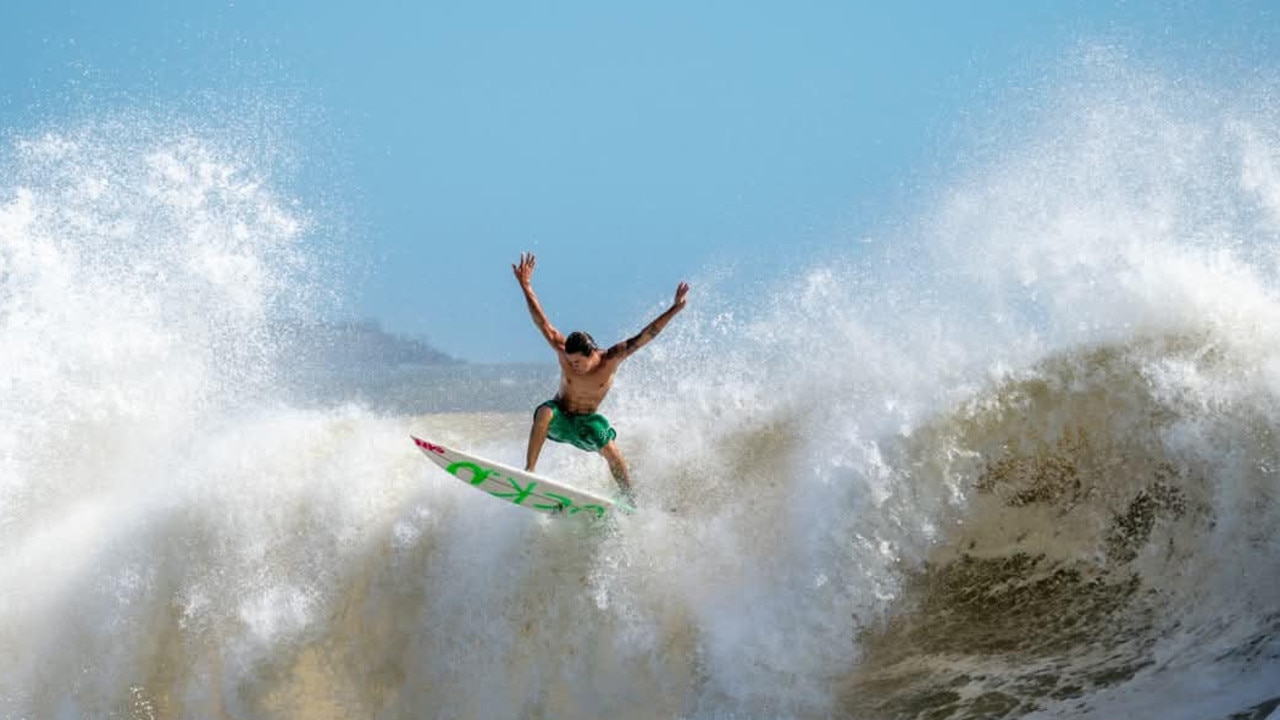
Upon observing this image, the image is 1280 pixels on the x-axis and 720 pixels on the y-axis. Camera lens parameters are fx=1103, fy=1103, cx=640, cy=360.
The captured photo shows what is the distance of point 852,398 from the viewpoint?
721 centimetres

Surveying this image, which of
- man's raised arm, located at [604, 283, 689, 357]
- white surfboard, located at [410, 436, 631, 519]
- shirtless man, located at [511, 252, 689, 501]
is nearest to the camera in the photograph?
man's raised arm, located at [604, 283, 689, 357]

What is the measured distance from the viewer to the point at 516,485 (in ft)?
21.2

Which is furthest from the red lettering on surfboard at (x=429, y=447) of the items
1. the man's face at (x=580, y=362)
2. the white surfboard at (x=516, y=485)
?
the man's face at (x=580, y=362)

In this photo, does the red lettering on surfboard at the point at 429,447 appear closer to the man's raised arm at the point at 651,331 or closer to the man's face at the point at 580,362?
the man's face at the point at 580,362

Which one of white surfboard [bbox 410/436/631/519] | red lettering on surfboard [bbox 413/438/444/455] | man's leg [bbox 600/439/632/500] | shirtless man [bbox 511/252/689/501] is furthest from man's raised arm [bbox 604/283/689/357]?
red lettering on surfboard [bbox 413/438/444/455]

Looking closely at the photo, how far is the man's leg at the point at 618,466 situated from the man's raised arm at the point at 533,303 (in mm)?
793

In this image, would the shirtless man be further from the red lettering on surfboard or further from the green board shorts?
the red lettering on surfboard

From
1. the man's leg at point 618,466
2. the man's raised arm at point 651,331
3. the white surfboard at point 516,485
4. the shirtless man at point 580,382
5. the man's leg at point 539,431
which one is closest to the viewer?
the man's raised arm at point 651,331

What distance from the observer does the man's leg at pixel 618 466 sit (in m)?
6.73

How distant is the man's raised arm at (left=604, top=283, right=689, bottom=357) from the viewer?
5.96 m

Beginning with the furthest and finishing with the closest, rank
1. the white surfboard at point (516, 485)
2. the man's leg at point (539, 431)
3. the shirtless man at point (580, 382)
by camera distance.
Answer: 1. the man's leg at point (539, 431)
2. the white surfboard at point (516, 485)
3. the shirtless man at point (580, 382)

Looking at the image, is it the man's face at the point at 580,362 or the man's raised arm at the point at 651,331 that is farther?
the man's face at the point at 580,362

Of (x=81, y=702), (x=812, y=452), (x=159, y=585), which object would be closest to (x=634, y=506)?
(x=812, y=452)

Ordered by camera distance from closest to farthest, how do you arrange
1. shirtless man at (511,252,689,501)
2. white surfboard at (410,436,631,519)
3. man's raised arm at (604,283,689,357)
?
man's raised arm at (604,283,689,357)
shirtless man at (511,252,689,501)
white surfboard at (410,436,631,519)
